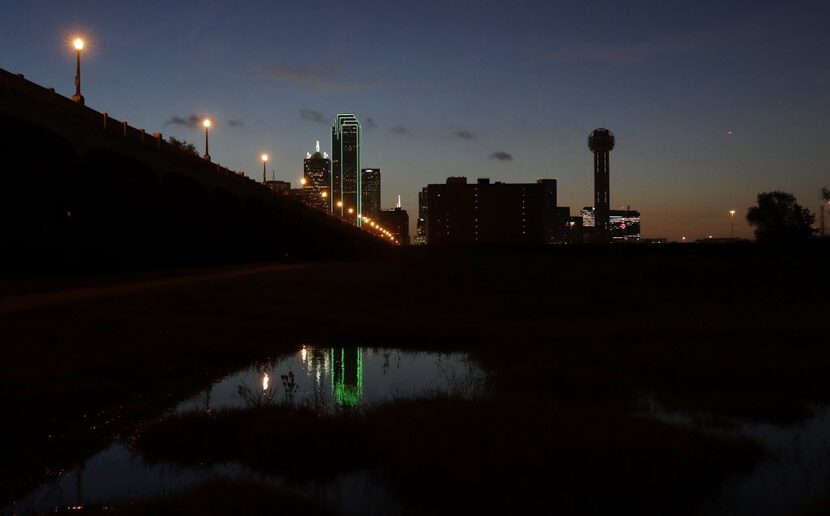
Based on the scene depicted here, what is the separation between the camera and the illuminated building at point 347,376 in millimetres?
12541

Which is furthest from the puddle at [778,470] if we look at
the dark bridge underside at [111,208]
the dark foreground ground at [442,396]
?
the dark bridge underside at [111,208]

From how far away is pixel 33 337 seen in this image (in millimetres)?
16625

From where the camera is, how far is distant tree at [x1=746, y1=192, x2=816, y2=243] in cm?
13150

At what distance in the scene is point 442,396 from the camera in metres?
11.6

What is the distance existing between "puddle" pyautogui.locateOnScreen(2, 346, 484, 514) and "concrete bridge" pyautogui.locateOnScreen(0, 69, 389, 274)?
2499cm

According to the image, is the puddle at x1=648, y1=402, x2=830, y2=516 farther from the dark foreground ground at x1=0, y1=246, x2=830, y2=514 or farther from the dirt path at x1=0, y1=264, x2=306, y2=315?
the dirt path at x1=0, y1=264, x2=306, y2=315

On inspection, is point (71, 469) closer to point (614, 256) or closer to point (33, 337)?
point (33, 337)

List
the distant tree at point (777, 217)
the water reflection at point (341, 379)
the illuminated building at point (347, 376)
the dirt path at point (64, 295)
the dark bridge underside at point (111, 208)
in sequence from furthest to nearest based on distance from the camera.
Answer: the distant tree at point (777, 217)
the dark bridge underside at point (111, 208)
the dirt path at point (64, 295)
the illuminated building at point (347, 376)
the water reflection at point (341, 379)

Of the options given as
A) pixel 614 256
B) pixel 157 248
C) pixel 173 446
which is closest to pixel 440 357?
pixel 173 446

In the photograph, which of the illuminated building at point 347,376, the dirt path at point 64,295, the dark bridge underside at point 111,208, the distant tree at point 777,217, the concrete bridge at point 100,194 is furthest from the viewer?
the distant tree at point 777,217

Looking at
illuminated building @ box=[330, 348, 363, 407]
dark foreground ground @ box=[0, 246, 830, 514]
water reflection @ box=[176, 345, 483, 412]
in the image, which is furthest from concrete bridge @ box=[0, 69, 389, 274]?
water reflection @ box=[176, 345, 483, 412]

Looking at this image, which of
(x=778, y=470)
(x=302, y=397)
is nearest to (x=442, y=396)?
Result: (x=302, y=397)

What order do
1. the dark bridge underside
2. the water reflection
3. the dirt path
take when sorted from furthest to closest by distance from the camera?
the dark bridge underside
the dirt path
the water reflection

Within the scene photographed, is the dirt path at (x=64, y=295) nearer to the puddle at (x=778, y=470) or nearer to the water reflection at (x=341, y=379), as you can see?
the water reflection at (x=341, y=379)
